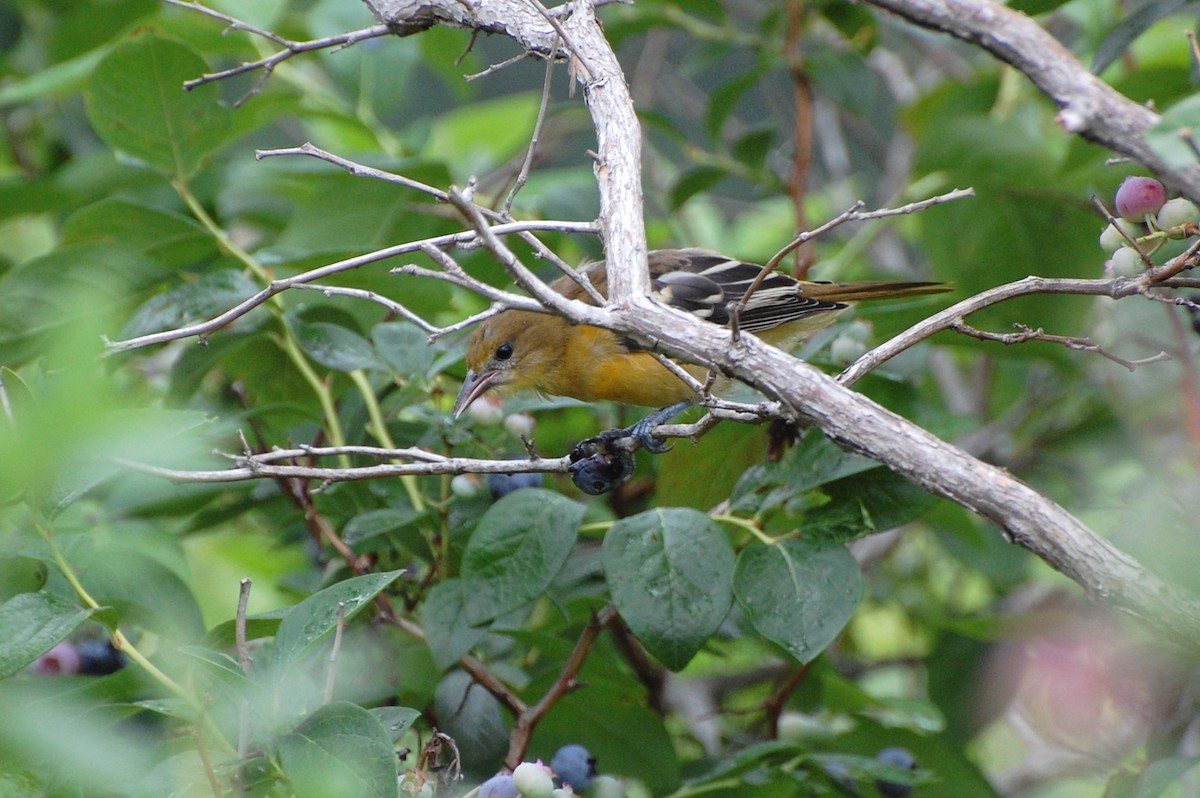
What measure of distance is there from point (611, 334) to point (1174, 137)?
2.50 meters

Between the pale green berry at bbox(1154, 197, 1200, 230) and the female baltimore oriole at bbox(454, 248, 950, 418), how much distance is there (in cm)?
162

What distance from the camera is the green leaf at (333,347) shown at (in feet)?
9.45

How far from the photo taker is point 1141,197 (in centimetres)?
208

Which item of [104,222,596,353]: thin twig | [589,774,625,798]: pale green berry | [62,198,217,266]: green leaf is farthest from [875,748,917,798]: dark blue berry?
[62,198,217,266]: green leaf

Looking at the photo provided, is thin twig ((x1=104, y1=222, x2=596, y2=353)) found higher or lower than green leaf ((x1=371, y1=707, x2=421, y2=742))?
higher

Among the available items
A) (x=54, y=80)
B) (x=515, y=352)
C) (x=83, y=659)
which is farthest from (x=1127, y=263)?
(x=54, y=80)

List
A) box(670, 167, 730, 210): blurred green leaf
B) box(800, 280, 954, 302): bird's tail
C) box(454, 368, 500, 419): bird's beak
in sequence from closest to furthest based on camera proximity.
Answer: box(454, 368, 500, 419): bird's beak → box(800, 280, 954, 302): bird's tail → box(670, 167, 730, 210): blurred green leaf

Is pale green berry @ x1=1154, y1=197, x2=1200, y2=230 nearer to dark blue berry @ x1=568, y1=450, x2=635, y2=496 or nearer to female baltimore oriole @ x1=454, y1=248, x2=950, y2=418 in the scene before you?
dark blue berry @ x1=568, y1=450, x2=635, y2=496

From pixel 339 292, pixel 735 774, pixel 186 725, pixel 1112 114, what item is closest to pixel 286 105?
pixel 339 292

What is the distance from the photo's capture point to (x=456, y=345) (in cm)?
307

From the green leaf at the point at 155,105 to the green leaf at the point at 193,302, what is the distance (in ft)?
1.55

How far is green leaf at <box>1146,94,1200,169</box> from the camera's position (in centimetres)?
140

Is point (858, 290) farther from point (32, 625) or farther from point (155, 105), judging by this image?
point (32, 625)

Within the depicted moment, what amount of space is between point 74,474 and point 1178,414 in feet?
12.0
